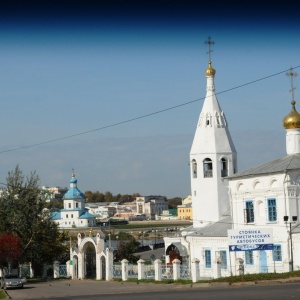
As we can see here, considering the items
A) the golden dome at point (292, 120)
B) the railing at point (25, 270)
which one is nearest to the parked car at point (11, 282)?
the railing at point (25, 270)

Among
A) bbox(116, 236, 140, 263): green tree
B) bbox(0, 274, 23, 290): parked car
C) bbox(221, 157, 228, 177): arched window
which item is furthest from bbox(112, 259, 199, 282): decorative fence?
bbox(116, 236, 140, 263): green tree

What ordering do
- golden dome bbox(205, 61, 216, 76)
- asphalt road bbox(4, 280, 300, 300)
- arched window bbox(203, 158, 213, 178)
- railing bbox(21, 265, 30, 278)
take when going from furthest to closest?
golden dome bbox(205, 61, 216, 76) → arched window bbox(203, 158, 213, 178) → railing bbox(21, 265, 30, 278) → asphalt road bbox(4, 280, 300, 300)

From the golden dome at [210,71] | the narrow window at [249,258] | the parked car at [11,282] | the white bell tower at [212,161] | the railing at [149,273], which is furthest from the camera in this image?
the golden dome at [210,71]

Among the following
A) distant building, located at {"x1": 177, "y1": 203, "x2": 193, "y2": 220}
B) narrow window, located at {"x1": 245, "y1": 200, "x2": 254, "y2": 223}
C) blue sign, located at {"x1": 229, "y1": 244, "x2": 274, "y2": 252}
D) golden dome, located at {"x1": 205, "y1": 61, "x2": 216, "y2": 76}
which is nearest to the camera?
blue sign, located at {"x1": 229, "y1": 244, "x2": 274, "y2": 252}

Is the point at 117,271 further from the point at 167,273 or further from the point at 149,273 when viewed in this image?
the point at 167,273

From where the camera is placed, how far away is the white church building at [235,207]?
122 ft

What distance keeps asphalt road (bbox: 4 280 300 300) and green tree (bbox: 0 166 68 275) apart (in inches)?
254

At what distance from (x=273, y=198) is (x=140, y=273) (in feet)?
25.0

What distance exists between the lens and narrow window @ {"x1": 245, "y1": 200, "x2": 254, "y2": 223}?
4081cm

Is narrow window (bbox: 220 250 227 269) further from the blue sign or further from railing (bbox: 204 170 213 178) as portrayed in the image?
railing (bbox: 204 170 213 178)

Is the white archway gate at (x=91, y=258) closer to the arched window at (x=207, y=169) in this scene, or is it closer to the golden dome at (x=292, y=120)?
the arched window at (x=207, y=169)

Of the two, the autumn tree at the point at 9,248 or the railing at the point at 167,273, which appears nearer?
the railing at the point at 167,273

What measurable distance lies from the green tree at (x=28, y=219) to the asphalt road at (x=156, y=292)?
254 inches

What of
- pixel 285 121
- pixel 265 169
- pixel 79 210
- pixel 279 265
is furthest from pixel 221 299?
pixel 79 210
